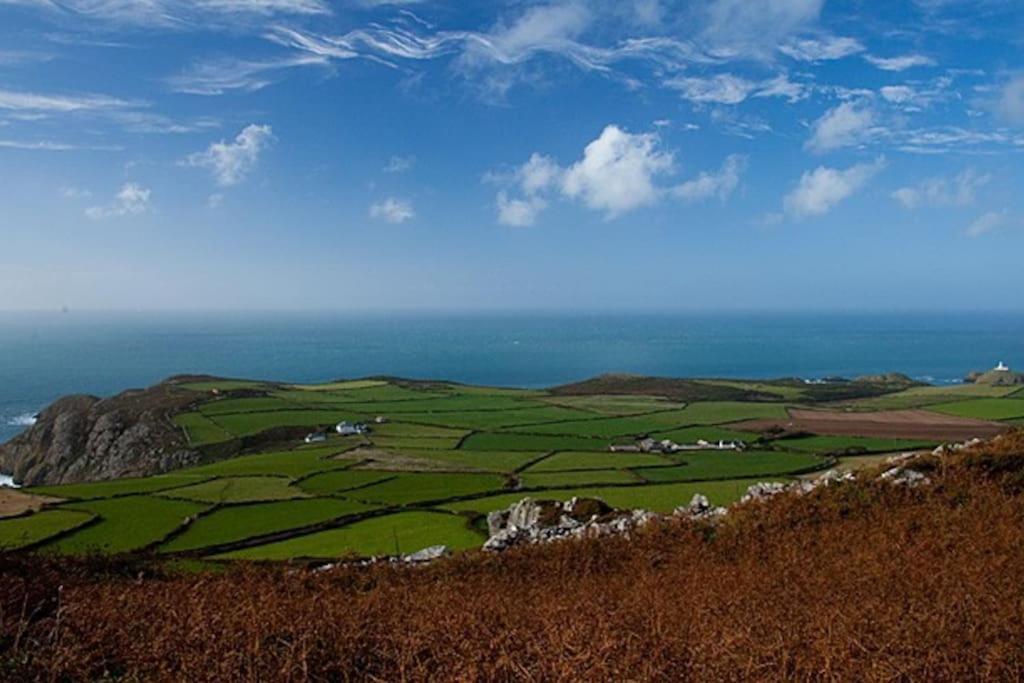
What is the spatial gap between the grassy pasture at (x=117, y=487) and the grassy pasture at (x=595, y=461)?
17.3 m

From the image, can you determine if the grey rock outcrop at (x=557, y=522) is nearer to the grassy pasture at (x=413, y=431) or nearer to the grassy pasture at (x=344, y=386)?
the grassy pasture at (x=413, y=431)

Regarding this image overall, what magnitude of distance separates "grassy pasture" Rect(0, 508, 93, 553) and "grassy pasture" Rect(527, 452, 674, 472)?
1981 centimetres

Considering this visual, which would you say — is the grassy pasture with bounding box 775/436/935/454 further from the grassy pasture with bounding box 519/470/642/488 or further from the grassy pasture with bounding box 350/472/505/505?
the grassy pasture with bounding box 350/472/505/505

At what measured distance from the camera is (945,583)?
6621 mm

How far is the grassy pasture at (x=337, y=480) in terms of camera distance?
31016 millimetres

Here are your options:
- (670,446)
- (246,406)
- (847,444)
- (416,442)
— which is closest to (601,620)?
(670,446)

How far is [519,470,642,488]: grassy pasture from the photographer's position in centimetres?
3147

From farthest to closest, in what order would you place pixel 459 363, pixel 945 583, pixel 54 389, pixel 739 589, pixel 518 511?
pixel 459 363
pixel 54 389
pixel 518 511
pixel 739 589
pixel 945 583

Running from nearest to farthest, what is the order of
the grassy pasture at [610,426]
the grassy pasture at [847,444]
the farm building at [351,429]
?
1. the grassy pasture at [847,444]
2. the grassy pasture at [610,426]
3. the farm building at [351,429]

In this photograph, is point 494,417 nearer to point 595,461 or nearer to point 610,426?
point 610,426

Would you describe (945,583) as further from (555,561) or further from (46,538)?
(46,538)

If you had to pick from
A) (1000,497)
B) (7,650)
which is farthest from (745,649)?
(1000,497)

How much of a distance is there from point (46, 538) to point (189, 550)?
504 cm

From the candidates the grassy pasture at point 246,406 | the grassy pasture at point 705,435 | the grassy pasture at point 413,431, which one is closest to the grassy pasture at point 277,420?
the grassy pasture at point 246,406
